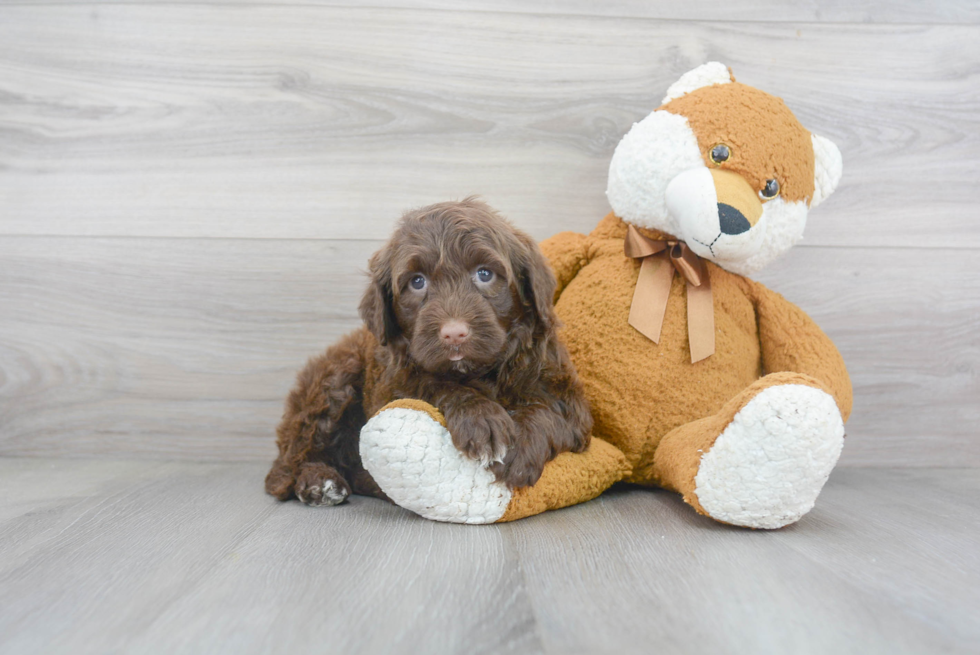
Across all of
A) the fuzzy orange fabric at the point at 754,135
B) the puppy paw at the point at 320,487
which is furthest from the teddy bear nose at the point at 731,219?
the puppy paw at the point at 320,487

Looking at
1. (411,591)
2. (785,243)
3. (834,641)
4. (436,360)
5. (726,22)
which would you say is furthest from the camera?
(726,22)

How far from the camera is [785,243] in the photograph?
5.42ft

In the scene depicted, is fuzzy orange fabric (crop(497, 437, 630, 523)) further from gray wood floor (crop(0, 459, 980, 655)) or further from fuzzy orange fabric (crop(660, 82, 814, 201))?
fuzzy orange fabric (crop(660, 82, 814, 201))

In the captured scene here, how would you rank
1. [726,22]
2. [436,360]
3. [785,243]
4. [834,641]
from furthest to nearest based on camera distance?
1. [726,22]
2. [785,243]
3. [436,360]
4. [834,641]

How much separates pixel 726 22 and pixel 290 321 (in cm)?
159

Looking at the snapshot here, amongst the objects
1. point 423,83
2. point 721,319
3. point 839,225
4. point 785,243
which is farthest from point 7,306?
point 839,225

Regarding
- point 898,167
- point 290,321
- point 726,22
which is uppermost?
point 726,22

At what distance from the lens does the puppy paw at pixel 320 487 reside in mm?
1624

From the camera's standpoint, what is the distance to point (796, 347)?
67.5 inches

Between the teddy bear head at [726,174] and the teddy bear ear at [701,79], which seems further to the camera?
the teddy bear ear at [701,79]

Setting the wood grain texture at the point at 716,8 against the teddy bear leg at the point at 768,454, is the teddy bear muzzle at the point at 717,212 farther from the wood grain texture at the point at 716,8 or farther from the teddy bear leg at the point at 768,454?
the wood grain texture at the point at 716,8

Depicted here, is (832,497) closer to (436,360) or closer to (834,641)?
(834,641)

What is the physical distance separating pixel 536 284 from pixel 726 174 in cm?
51

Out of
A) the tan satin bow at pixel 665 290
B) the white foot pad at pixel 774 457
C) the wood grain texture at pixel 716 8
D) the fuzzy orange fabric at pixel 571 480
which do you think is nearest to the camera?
the white foot pad at pixel 774 457
